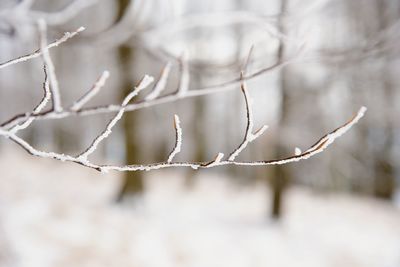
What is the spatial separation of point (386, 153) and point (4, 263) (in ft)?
39.8

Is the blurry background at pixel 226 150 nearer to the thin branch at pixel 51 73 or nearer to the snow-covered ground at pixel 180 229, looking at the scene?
the snow-covered ground at pixel 180 229

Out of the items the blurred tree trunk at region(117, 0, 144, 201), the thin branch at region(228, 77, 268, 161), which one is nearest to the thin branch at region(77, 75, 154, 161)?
the thin branch at region(228, 77, 268, 161)

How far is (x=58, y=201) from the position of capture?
10188 millimetres

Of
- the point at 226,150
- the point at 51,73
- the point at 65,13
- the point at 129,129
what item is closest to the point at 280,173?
the point at 129,129

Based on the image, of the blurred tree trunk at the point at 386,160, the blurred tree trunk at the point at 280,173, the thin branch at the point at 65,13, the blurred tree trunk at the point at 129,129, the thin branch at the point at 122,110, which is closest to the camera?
the thin branch at the point at 122,110

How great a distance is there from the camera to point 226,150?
19.1 meters

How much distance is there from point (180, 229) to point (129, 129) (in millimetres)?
2908

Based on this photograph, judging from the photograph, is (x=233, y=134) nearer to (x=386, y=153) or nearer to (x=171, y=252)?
(x=386, y=153)

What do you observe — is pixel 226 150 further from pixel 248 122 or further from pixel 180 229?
pixel 248 122

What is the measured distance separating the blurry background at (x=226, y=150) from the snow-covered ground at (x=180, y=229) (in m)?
0.04

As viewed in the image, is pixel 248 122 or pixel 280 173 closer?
pixel 248 122

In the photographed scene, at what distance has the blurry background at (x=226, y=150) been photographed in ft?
11.6

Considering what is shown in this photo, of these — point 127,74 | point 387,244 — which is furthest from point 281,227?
point 127,74

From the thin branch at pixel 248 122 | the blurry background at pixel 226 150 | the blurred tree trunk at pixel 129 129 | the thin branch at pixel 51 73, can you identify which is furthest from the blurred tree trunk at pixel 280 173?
the thin branch at pixel 51 73
